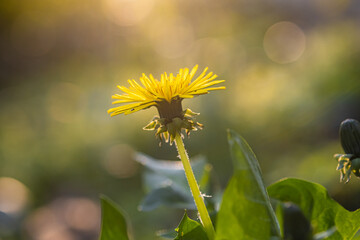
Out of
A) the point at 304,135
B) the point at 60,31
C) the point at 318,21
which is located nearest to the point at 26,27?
the point at 60,31

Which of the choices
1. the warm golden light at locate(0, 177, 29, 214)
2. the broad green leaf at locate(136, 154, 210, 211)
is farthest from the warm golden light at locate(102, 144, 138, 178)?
the broad green leaf at locate(136, 154, 210, 211)

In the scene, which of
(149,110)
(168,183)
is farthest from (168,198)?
(149,110)

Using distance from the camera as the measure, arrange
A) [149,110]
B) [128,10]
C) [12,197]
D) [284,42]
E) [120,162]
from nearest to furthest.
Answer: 1. [12,197]
2. [120,162]
3. [149,110]
4. [284,42]
5. [128,10]

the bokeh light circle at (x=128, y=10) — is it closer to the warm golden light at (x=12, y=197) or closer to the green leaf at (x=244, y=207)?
the warm golden light at (x=12, y=197)

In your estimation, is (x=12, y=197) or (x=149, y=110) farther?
(x=149, y=110)

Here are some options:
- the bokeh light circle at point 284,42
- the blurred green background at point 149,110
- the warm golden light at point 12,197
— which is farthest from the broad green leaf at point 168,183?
the bokeh light circle at point 284,42

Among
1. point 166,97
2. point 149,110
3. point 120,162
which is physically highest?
point 166,97

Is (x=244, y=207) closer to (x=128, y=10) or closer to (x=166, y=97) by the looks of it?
(x=166, y=97)

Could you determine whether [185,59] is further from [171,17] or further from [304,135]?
[304,135]
